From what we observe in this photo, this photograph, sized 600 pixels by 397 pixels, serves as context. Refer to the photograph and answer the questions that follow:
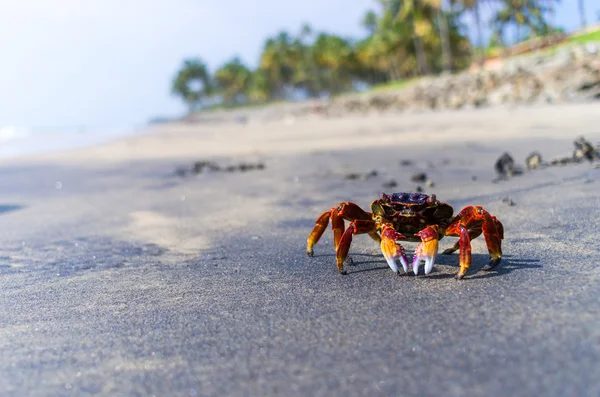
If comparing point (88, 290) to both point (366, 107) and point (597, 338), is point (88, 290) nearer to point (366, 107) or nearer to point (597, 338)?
point (597, 338)

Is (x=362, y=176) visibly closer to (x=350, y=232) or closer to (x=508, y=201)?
(x=508, y=201)

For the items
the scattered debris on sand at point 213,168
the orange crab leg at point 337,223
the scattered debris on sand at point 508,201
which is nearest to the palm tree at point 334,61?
the scattered debris on sand at point 213,168

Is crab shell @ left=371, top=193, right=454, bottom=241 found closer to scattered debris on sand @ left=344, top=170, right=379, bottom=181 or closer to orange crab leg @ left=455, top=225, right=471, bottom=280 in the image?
orange crab leg @ left=455, top=225, right=471, bottom=280

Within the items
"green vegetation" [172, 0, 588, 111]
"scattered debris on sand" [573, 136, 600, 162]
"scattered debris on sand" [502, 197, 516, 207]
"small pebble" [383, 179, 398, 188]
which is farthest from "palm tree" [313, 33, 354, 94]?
"scattered debris on sand" [502, 197, 516, 207]

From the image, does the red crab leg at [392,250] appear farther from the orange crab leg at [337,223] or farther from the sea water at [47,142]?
the sea water at [47,142]

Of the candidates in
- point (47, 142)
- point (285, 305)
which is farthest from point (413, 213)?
point (47, 142)

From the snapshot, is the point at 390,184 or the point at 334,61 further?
the point at 334,61

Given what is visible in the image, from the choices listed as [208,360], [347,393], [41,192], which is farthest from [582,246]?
[41,192]
